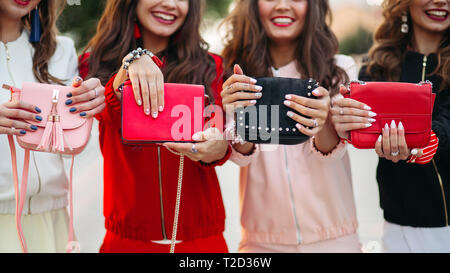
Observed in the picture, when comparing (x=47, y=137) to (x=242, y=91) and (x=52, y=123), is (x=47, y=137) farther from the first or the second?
(x=242, y=91)

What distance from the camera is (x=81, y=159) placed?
3.93 meters

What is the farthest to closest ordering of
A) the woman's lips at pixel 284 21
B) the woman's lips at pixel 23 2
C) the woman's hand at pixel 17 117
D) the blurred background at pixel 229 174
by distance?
the blurred background at pixel 229 174
the woman's lips at pixel 284 21
the woman's lips at pixel 23 2
the woman's hand at pixel 17 117

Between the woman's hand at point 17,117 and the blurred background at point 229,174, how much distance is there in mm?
1483

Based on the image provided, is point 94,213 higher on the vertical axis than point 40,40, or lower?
lower

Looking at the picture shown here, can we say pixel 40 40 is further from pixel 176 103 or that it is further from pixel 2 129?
pixel 176 103

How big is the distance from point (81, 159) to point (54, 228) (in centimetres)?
184

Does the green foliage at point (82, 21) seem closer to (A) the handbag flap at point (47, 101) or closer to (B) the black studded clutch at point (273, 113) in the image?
(A) the handbag flap at point (47, 101)

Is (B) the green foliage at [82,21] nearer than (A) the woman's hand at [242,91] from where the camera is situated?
No

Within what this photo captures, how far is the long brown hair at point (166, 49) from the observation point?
6.73ft

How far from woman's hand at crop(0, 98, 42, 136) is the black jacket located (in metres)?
1.65

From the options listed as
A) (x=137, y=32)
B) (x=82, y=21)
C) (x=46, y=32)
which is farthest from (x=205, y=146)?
(x=82, y=21)

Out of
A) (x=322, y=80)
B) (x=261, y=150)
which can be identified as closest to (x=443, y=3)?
(x=322, y=80)

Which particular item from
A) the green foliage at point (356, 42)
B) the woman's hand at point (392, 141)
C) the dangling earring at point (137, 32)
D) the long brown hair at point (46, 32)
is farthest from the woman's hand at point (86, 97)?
the green foliage at point (356, 42)

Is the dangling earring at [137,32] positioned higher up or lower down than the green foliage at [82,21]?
lower down
